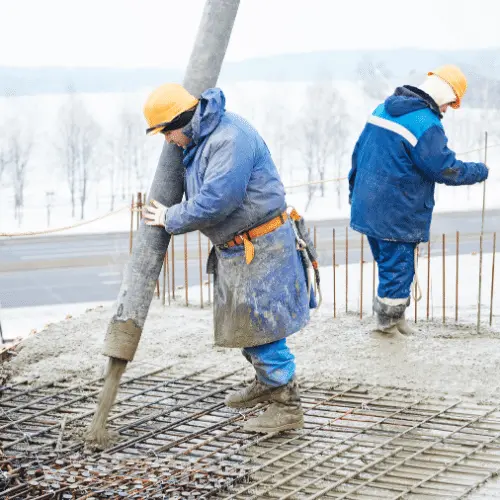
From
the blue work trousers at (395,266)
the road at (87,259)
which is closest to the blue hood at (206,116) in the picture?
the blue work trousers at (395,266)

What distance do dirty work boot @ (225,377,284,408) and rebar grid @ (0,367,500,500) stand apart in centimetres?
6

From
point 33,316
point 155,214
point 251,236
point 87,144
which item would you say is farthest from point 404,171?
point 87,144

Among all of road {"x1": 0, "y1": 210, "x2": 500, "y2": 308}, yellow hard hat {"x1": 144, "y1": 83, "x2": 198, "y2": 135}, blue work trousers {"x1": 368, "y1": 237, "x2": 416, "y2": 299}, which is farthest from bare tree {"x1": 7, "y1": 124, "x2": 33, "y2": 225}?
yellow hard hat {"x1": 144, "y1": 83, "x2": 198, "y2": 135}

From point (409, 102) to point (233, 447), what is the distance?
94.7 inches

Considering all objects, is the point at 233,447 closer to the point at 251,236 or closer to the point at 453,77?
the point at 251,236

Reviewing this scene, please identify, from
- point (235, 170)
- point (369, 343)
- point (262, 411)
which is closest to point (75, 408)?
point (262, 411)

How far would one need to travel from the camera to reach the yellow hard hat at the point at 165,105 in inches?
135

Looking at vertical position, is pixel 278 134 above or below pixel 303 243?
above

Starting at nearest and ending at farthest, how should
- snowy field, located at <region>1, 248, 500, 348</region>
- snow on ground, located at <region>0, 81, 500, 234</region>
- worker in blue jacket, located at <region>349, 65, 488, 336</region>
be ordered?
1. worker in blue jacket, located at <region>349, 65, 488, 336</region>
2. snowy field, located at <region>1, 248, 500, 348</region>
3. snow on ground, located at <region>0, 81, 500, 234</region>

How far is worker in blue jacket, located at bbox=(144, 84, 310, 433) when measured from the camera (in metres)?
3.44

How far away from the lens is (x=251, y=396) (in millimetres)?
4031

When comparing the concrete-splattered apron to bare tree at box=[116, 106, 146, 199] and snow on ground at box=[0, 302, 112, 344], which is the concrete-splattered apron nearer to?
snow on ground at box=[0, 302, 112, 344]

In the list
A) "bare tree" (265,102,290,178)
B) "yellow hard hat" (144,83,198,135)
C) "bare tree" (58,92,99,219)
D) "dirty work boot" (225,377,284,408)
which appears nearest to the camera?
"yellow hard hat" (144,83,198,135)

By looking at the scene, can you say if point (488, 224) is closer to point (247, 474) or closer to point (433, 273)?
point (433, 273)
